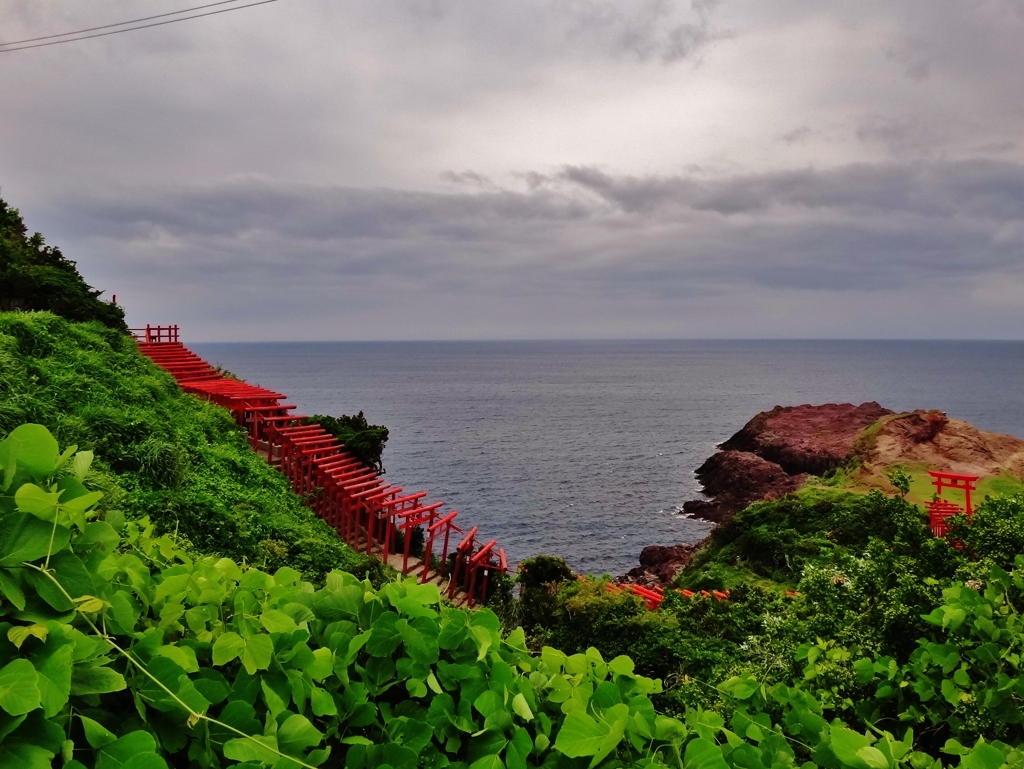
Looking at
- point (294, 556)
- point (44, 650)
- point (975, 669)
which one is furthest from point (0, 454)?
point (294, 556)

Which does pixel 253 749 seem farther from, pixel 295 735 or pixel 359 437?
pixel 359 437

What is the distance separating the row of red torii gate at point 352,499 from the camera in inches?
766

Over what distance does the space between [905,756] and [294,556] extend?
13764mm

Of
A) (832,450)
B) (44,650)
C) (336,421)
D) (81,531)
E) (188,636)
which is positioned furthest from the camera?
(832,450)

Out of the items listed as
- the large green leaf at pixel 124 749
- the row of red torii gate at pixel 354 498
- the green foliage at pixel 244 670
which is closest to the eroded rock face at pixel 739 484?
the row of red torii gate at pixel 354 498

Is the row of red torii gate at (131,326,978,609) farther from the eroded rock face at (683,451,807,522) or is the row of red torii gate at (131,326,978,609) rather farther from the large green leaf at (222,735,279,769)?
the eroded rock face at (683,451,807,522)

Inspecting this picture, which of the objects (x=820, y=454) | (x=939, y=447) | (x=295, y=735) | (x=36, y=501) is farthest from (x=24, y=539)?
(x=820, y=454)

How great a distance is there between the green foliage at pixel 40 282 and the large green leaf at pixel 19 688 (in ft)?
85.4

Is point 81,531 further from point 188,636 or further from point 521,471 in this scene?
point 521,471

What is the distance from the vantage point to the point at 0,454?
1.46 m

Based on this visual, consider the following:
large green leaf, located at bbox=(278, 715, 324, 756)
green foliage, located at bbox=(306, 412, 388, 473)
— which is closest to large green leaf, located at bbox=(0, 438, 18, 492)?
large green leaf, located at bbox=(278, 715, 324, 756)

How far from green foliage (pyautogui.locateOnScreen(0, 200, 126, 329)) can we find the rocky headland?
25.2 metres

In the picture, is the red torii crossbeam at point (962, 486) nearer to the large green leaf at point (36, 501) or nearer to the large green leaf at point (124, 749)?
the large green leaf at point (124, 749)

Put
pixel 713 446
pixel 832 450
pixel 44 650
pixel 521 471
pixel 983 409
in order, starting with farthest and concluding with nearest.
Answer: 1. pixel 983 409
2. pixel 713 446
3. pixel 521 471
4. pixel 832 450
5. pixel 44 650
